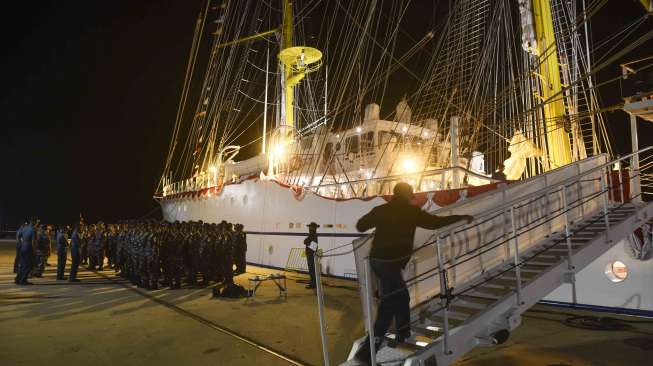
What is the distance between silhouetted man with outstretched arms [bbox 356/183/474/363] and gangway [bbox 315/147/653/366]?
97 millimetres

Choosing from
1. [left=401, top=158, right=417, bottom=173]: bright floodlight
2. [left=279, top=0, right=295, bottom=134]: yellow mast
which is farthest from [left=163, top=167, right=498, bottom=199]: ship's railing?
[left=279, top=0, right=295, bottom=134]: yellow mast

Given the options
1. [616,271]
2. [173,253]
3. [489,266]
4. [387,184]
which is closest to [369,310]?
[489,266]

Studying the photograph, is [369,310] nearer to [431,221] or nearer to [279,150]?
[431,221]

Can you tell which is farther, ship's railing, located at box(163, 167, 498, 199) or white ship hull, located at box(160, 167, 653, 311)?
ship's railing, located at box(163, 167, 498, 199)

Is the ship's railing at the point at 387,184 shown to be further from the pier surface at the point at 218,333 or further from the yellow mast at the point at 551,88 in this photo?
the pier surface at the point at 218,333

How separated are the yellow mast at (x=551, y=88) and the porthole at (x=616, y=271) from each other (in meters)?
2.48

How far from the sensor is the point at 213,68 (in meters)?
23.2

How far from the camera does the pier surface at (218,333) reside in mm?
4668

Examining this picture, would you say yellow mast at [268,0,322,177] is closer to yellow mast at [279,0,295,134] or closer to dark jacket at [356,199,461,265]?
yellow mast at [279,0,295,134]

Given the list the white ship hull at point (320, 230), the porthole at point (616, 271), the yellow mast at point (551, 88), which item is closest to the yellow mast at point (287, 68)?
the white ship hull at point (320, 230)

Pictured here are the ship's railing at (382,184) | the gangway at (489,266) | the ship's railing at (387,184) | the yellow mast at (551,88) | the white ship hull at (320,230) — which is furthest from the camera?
the ship's railing at (382,184)

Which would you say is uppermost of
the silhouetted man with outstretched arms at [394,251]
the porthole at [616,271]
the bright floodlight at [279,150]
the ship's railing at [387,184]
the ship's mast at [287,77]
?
the ship's mast at [287,77]

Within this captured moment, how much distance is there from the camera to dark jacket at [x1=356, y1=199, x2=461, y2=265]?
142 inches

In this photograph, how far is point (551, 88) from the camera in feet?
30.0
